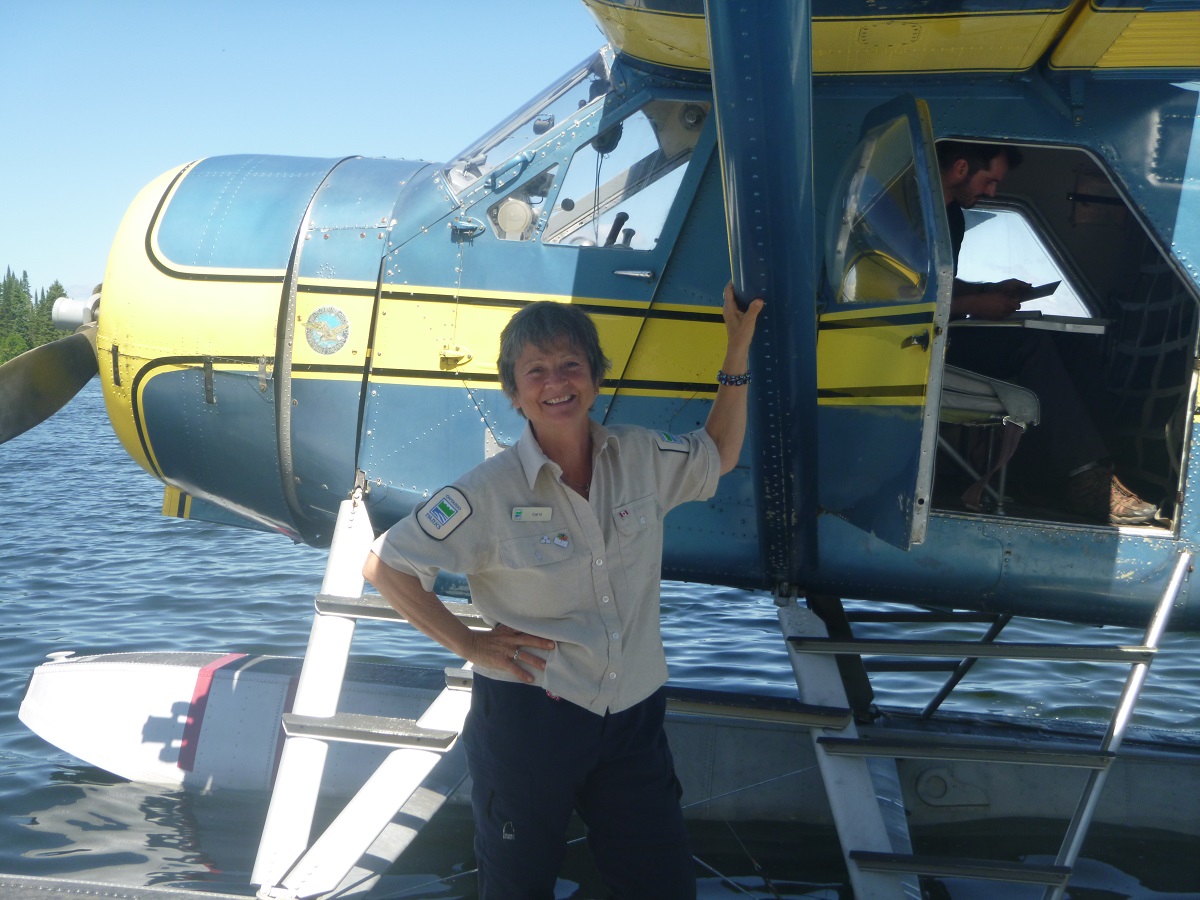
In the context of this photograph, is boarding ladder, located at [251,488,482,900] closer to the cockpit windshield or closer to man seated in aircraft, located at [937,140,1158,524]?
the cockpit windshield

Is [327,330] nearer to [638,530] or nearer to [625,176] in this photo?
[625,176]

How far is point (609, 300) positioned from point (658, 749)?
1.79 m

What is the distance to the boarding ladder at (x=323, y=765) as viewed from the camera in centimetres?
322

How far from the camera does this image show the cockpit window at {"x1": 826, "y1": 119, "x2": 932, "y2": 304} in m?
3.29

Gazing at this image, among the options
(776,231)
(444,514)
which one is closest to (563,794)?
(444,514)

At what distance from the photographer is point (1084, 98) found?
3572mm

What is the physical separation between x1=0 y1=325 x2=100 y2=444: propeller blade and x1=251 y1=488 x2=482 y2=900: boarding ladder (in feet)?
4.95

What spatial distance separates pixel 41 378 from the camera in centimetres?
448

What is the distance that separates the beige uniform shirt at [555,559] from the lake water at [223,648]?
204cm

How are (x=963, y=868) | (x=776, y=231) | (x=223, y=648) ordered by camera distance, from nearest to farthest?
(x=776, y=231)
(x=963, y=868)
(x=223, y=648)

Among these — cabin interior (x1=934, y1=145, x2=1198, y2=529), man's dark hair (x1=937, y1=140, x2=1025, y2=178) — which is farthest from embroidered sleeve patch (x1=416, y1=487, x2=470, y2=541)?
cabin interior (x1=934, y1=145, x2=1198, y2=529)

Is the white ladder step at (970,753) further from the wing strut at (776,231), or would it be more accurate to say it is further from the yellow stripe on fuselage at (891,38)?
the yellow stripe on fuselage at (891,38)

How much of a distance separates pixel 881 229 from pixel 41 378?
347cm

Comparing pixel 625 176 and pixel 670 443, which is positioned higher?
pixel 625 176
